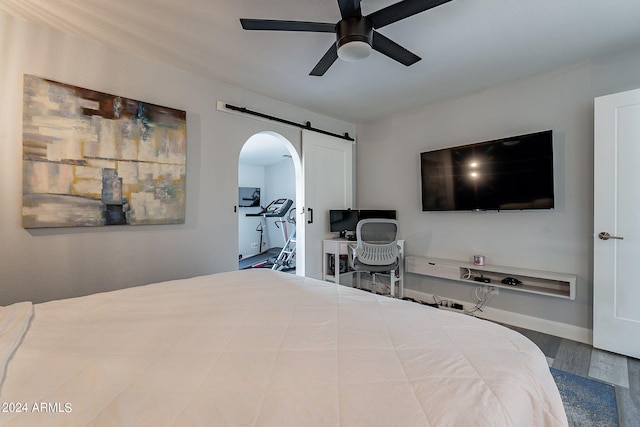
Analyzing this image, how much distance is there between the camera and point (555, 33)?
2.01 m

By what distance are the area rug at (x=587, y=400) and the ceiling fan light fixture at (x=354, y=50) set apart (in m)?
2.35

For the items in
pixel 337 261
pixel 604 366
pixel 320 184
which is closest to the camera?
pixel 604 366

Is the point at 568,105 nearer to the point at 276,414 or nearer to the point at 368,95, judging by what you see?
the point at 368,95

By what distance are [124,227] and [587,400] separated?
11.1 ft

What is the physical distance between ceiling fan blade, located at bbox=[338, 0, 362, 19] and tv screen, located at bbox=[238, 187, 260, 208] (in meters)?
5.66

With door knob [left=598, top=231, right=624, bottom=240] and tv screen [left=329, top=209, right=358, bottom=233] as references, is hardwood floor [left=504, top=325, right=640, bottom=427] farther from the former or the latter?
tv screen [left=329, top=209, right=358, bottom=233]

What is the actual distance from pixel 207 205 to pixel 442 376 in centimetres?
245

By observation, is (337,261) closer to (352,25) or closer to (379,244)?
(379,244)

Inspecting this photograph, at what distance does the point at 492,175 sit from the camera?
9.23 ft

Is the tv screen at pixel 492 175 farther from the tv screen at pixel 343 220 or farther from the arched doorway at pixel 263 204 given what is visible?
the arched doorway at pixel 263 204

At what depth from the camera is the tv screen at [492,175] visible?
8.30 feet

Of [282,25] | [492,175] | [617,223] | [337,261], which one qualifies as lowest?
[337,261]

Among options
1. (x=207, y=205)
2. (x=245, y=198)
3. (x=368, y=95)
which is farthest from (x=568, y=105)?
(x=245, y=198)

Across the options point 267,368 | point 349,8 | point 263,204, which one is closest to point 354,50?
point 349,8
